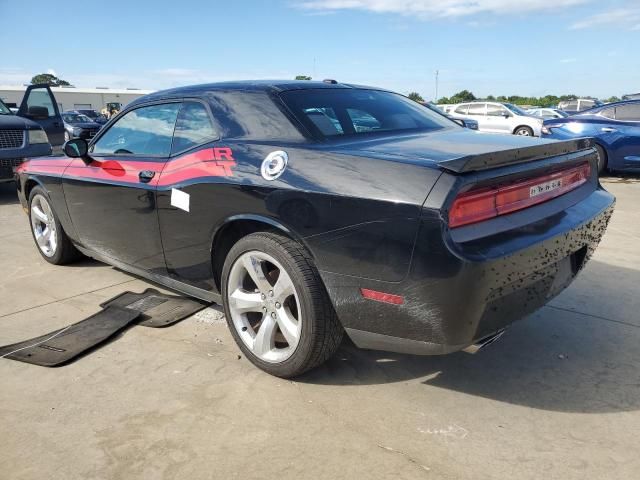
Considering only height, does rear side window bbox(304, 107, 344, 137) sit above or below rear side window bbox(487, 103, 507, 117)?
above

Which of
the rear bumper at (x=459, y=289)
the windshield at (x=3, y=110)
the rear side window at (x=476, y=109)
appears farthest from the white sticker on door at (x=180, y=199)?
the rear side window at (x=476, y=109)

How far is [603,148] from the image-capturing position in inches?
376

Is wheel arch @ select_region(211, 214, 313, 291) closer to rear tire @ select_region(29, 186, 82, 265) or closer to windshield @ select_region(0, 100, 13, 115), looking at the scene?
rear tire @ select_region(29, 186, 82, 265)

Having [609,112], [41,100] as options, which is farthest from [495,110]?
[41,100]

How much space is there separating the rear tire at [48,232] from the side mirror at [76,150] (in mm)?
787

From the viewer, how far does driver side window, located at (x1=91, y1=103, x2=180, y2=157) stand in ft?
10.7

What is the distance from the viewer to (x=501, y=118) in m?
16.4

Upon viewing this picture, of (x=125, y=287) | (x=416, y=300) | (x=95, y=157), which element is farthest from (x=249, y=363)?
(x=95, y=157)

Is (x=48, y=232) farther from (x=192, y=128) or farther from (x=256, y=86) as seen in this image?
Answer: (x=256, y=86)

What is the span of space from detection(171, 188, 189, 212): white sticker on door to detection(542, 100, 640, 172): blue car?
8553 mm

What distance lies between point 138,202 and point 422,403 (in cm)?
209

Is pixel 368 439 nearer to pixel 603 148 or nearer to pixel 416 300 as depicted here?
pixel 416 300

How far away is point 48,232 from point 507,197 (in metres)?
4.05

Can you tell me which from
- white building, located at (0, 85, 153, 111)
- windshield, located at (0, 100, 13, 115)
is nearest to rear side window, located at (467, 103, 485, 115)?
windshield, located at (0, 100, 13, 115)
